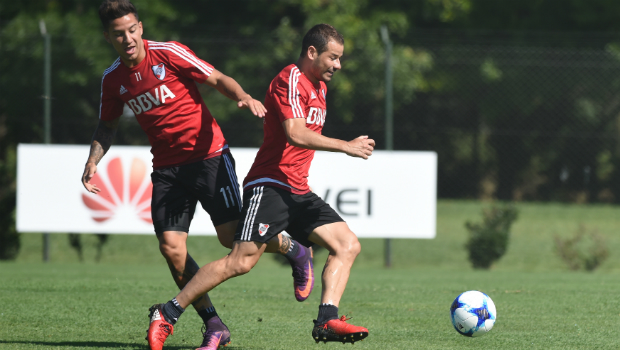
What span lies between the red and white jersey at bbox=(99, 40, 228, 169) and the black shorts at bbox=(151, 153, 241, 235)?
0.22ft

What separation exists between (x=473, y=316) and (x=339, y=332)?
1.07 metres

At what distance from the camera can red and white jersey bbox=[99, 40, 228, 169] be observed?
449 centimetres

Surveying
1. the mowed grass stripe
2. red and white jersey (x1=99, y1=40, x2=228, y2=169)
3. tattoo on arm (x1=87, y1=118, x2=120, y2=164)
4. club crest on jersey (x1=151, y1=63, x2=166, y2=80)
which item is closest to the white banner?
the mowed grass stripe

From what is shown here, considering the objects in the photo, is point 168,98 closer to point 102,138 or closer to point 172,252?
point 102,138

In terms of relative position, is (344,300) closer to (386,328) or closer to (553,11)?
(386,328)

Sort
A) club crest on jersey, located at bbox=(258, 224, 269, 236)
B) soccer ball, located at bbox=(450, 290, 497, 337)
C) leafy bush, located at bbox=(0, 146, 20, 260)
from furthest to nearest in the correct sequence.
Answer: leafy bush, located at bbox=(0, 146, 20, 260), soccer ball, located at bbox=(450, 290, 497, 337), club crest on jersey, located at bbox=(258, 224, 269, 236)

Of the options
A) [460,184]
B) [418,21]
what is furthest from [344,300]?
[418,21]

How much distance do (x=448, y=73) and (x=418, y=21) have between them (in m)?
1.85

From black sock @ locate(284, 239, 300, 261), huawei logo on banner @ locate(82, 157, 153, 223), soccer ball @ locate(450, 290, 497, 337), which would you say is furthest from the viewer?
huawei logo on banner @ locate(82, 157, 153, 223)

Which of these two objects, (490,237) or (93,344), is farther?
(490,237)

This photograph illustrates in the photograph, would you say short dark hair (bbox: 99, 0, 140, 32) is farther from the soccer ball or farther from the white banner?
the white banner

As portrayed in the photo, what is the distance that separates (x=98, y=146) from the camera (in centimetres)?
476

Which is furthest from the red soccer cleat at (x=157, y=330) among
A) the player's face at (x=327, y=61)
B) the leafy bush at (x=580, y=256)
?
the leafy bush at (x=580, y=256)

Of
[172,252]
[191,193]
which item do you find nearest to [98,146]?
[191,193]
